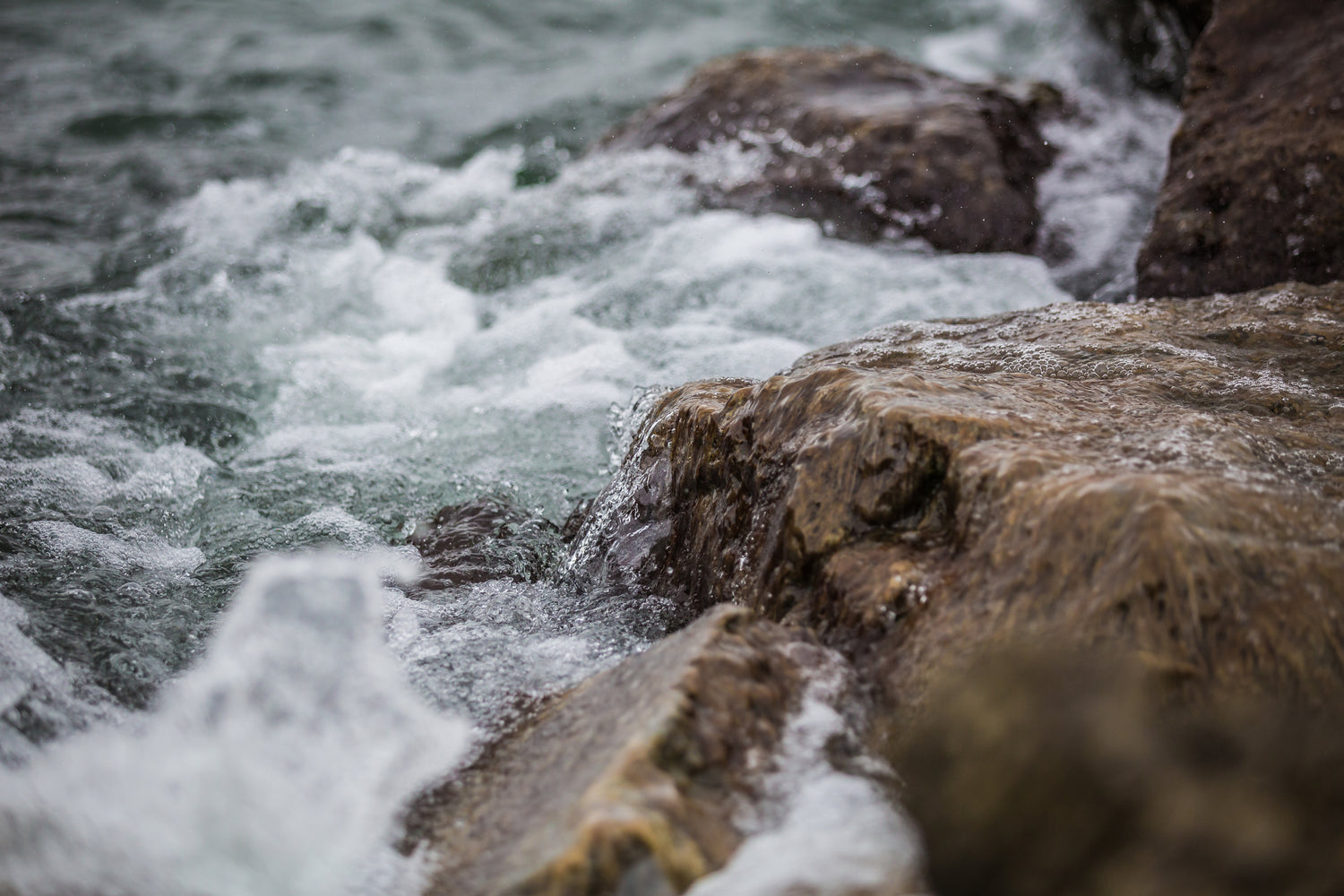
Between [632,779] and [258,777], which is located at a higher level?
[632,779]

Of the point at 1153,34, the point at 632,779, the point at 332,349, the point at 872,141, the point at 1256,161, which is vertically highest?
the point at 1153,34

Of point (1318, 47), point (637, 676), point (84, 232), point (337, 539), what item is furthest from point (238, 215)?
point (1318, 47)

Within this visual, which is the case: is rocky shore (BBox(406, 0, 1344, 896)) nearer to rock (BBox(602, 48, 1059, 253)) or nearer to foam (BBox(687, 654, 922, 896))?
foam (BBox(687, 654, 922, 896))

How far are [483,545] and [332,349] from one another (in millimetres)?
2084

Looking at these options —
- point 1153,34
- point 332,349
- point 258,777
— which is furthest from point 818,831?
point 1153,34

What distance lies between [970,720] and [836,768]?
243mm

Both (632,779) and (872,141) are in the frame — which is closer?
(632,779)

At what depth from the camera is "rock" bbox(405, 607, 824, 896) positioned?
1.46 meters

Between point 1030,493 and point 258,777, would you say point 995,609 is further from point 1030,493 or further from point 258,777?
point 258,777

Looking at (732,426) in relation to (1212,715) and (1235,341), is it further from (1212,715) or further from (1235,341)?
(1235,341)

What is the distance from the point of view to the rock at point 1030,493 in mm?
1635

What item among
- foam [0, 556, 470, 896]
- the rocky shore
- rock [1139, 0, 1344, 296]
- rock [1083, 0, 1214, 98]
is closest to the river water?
foam [0, 556, 470, 896]

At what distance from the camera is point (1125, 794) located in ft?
4.95

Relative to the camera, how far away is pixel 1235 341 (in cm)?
269
